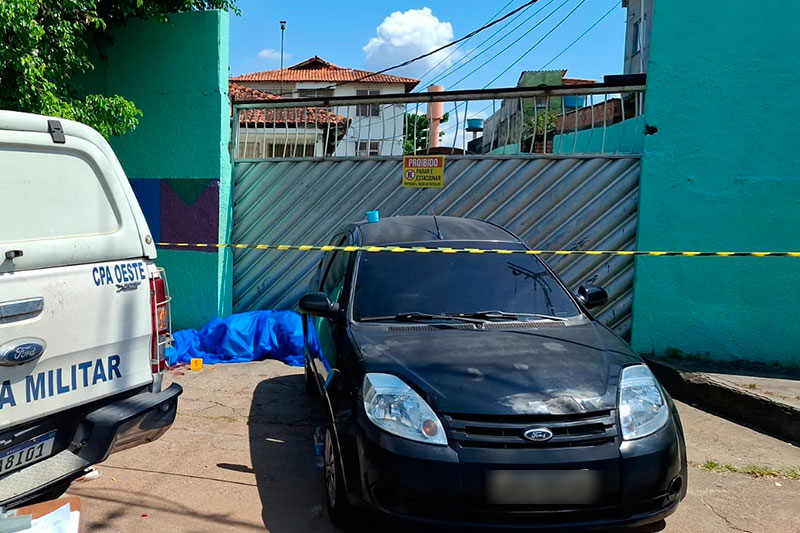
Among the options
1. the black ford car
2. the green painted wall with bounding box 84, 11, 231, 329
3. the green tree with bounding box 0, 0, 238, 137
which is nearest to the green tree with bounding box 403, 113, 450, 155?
the green painted wall with bounding box 84, 11, 231, 329

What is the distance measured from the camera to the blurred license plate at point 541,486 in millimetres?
2730

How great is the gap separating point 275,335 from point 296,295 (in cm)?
91

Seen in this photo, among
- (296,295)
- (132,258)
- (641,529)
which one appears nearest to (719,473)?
(641,529)

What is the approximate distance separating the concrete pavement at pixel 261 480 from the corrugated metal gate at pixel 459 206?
78.9 inches

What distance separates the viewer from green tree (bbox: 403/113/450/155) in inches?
289

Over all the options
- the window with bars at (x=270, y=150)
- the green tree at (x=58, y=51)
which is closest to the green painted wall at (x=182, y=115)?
the green tree at (x=58, y=51)

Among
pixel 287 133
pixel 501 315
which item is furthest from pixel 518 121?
pixel 501 315

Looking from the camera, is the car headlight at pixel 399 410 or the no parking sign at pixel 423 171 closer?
the car headlight at pixel 399 410

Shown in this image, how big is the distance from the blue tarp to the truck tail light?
3.45 m

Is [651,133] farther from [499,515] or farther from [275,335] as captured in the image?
[499,515]

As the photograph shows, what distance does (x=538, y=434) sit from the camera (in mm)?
2801

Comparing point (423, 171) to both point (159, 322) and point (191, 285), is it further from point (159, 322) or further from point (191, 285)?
point (159, 322)

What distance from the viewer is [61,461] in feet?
9.46

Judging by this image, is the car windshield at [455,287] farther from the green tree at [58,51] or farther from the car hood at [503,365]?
the green tree at [58,51]
